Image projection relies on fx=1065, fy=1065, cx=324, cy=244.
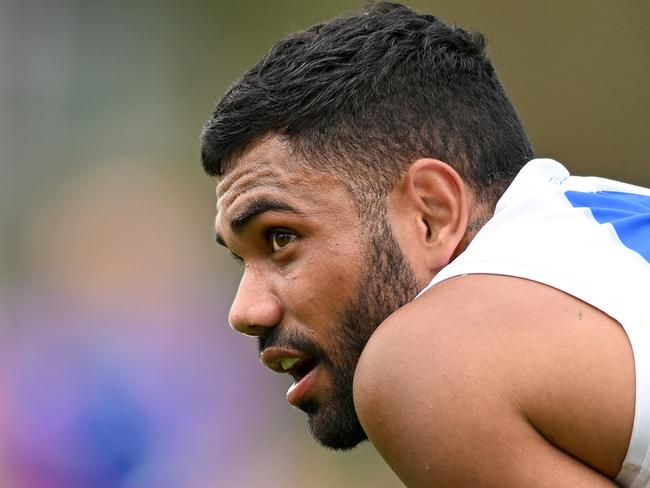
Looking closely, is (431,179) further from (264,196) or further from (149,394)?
(149,394)

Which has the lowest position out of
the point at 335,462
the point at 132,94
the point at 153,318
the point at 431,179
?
the point at 335,462

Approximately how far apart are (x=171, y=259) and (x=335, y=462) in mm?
1837

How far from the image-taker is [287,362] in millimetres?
2689

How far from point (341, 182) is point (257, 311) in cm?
38

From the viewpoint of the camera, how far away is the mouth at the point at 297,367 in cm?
263

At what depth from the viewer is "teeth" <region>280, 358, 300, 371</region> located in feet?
8.77

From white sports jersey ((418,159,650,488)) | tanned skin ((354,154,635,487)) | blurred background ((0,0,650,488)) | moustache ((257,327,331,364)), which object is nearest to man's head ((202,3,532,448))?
moustache ((257,327,331,364))

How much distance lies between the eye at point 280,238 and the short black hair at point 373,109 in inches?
7.4

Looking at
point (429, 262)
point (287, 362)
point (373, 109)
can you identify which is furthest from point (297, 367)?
point (373, 109)

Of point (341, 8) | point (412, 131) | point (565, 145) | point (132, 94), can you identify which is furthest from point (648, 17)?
point (412, 131)

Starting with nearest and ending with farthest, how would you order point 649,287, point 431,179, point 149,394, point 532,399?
point 532,399 → point 649,287 → point 431,179 → point 149,394

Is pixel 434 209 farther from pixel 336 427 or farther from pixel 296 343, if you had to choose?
pixel 336 427

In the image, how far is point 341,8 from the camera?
8.26m

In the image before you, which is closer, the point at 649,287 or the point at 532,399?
the point at 532,399
